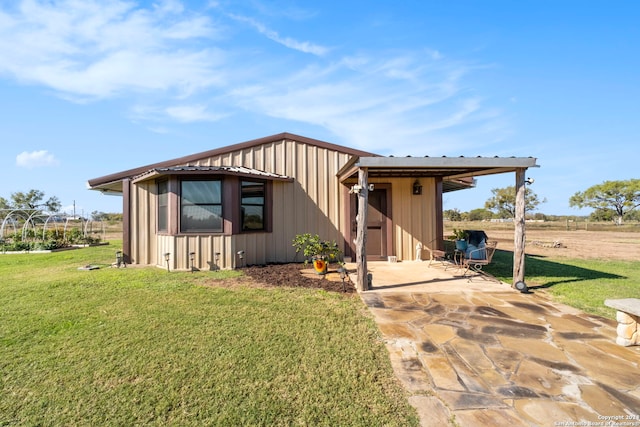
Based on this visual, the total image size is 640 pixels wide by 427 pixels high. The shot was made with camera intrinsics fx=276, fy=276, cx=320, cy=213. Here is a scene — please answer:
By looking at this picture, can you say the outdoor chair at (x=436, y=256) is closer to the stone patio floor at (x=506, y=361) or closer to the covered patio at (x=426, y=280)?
the covered patio at (x=426, y=280)

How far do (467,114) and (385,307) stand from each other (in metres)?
11.5

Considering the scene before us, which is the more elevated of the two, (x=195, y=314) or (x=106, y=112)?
(x=106, y=112)

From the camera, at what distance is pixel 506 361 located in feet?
8.80

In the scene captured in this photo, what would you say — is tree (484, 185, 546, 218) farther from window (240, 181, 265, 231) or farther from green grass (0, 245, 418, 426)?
green grass (0, 245, 418, 426)

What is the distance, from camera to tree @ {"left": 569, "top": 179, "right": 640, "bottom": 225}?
40.8 meters

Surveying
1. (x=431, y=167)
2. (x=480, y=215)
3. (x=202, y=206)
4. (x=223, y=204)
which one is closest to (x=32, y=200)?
(x=202, y=206)

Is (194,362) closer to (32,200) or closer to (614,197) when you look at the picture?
(32,200)

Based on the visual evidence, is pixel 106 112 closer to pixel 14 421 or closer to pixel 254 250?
pixel 254 250

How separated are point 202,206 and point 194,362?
4.98 m

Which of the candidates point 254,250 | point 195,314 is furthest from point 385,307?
point 254,250

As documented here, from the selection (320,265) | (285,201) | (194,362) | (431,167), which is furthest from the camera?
(285,201)

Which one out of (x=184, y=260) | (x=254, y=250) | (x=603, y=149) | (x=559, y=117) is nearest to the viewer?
(x=184, y=260)

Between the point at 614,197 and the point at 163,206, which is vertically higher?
the point at 614,197

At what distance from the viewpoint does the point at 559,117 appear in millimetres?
13297
